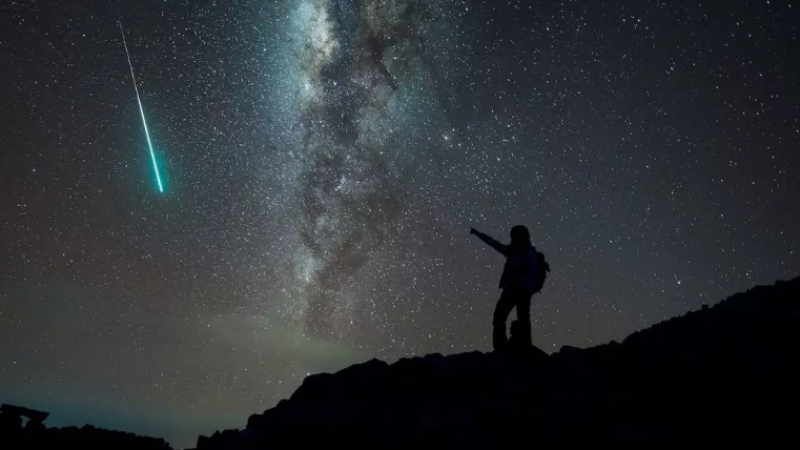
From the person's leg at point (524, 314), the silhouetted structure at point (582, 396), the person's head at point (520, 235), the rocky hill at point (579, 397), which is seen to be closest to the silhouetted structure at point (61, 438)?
the rocky hill at point (579, 397)

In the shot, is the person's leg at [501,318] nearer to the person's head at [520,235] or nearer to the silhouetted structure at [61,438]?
the person's head at [520,235]

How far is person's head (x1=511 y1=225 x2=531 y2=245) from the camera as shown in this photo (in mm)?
9172

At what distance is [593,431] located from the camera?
661 centimetres

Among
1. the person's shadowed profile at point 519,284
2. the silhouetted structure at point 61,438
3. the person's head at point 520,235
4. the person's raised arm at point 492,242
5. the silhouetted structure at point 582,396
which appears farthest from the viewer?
the silhouetted structure at point 61,438

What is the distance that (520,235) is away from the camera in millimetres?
9203

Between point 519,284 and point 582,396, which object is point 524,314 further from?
point 582,396

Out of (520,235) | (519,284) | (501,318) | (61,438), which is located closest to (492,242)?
(520,235)

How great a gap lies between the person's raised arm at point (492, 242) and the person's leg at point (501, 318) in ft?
2.52

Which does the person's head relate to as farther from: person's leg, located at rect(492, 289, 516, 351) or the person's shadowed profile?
person's leg, located at rect(492, 289, 516, 351)

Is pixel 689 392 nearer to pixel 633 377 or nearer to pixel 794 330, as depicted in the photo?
pixel 633 377

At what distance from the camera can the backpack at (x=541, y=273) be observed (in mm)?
9023

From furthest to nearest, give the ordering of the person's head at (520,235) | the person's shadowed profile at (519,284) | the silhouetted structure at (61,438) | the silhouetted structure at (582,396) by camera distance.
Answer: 1. the silhouetted structure at (61,438)
2. the person's head at (520,235)
3. the person's shadowed profile at (519,284)
4. the silhouetted structure at (582,396)

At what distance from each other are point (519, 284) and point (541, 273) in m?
0.48

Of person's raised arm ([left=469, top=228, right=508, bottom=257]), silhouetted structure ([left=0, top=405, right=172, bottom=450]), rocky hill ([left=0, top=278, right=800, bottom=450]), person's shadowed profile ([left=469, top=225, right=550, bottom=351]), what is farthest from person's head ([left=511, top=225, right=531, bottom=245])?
silhouetted structure ([left=0, top=405, right=172, bottom=450])
